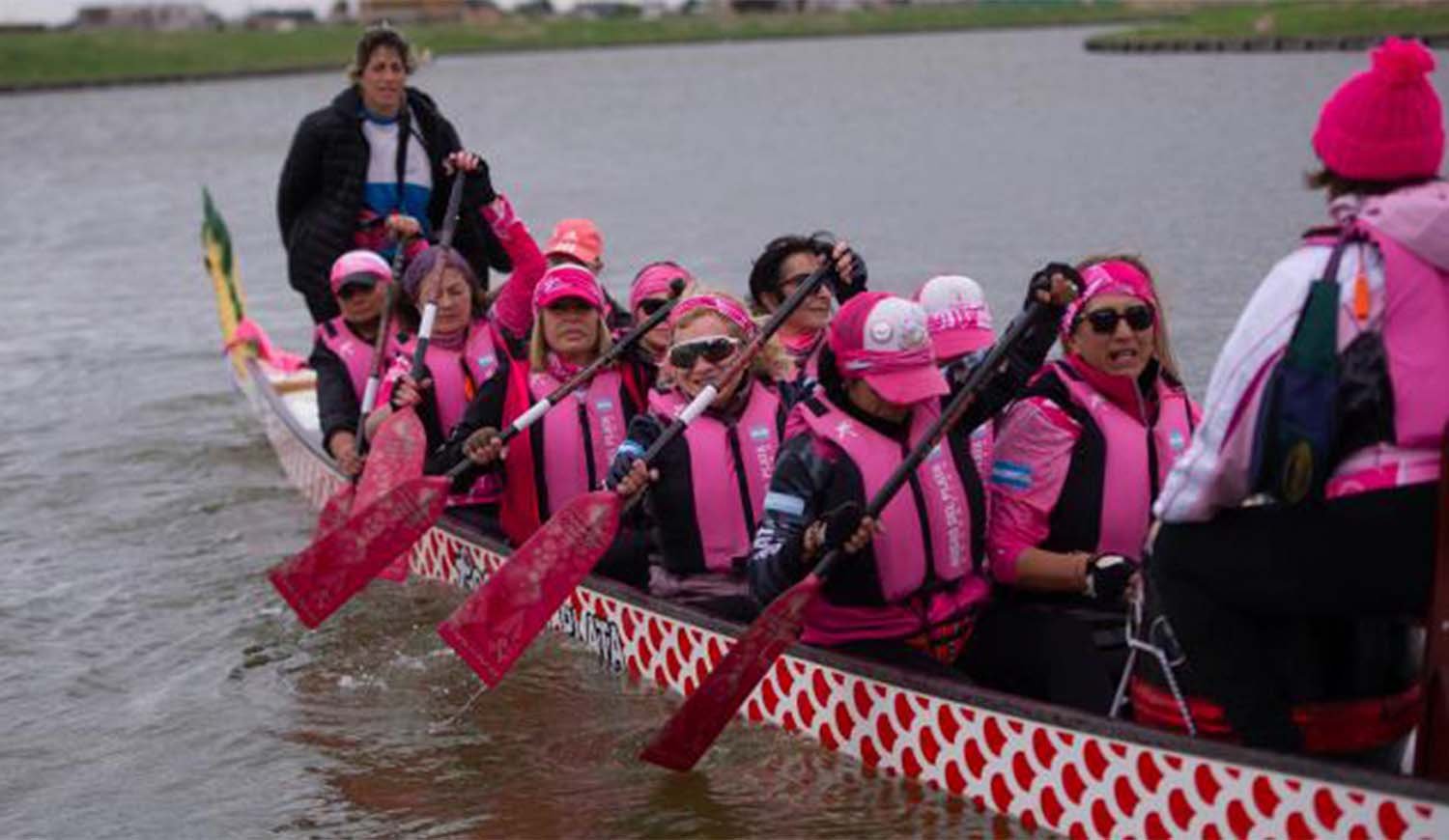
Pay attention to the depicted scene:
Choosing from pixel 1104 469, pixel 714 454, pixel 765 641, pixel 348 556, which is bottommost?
pixel 348 556

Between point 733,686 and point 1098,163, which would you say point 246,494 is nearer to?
point 733,686

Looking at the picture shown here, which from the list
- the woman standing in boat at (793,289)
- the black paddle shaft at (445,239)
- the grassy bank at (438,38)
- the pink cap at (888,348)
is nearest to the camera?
the pink cap at (888,348)

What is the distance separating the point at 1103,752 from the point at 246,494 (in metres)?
6.99

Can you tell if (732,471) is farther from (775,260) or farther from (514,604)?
(775,260)

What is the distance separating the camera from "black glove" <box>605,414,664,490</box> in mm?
6023

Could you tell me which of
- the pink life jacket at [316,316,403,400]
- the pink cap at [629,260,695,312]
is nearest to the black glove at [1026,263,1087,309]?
the pink cap at [629,260,695,312]

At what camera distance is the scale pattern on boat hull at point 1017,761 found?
4.17m

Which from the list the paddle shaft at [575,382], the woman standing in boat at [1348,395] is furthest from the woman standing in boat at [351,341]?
the woman standing in boat at [1348,395]

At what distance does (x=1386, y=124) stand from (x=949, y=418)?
5.22 feet

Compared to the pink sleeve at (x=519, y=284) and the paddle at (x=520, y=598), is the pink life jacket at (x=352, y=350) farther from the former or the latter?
the paddle at (x=520, y=598)

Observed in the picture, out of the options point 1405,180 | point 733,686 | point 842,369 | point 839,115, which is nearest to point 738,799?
point 733,686

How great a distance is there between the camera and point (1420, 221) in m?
3.68

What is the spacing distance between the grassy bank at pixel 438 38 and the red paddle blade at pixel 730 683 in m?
67.0

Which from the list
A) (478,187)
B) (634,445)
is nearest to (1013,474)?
(634,445)
